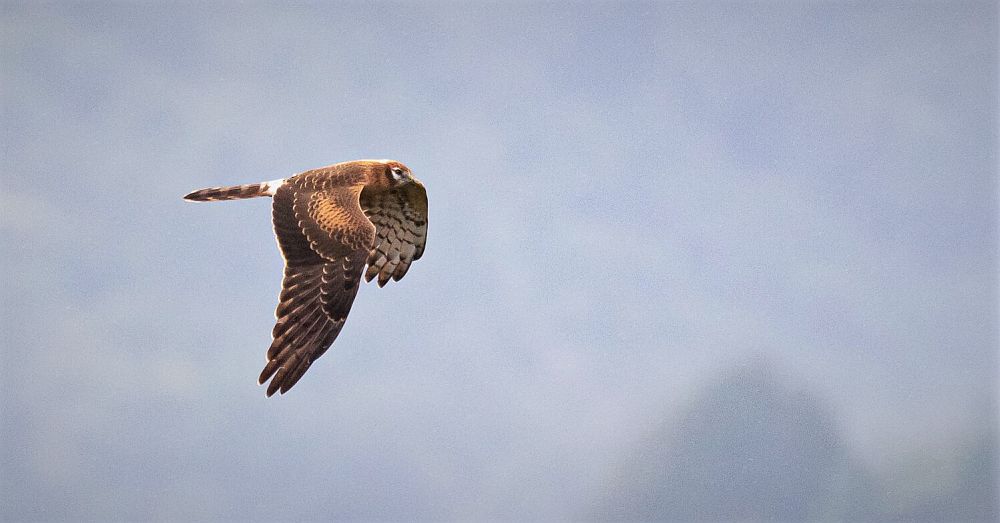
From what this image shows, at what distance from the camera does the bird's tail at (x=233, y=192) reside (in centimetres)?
1627

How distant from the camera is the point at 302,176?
16.2m

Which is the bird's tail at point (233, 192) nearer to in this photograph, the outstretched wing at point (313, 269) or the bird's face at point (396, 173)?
the outstretched wing at point (313, 269)

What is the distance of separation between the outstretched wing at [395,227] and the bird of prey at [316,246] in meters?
0.13

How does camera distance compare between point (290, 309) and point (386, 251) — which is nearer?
point (290, 309)

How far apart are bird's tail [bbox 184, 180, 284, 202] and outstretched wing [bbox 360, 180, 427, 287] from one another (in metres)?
1.68

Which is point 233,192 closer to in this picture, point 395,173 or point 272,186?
point 272,186

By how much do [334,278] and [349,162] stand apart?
7.46 feet

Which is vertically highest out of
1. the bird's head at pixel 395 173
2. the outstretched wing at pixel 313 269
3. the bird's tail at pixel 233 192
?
the bird's head at pixel 395 173

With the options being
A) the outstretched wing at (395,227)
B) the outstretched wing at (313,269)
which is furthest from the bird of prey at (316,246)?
the outstretched wing at (395,227)

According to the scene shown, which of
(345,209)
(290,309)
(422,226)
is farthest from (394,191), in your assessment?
(290,309)

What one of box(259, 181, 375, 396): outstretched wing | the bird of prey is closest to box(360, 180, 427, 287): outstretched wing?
the bird of prey

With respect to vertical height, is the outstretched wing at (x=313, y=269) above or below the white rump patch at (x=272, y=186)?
below

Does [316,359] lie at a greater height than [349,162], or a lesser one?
lesser

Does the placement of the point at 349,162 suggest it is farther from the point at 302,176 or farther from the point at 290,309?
the point at 290,309
